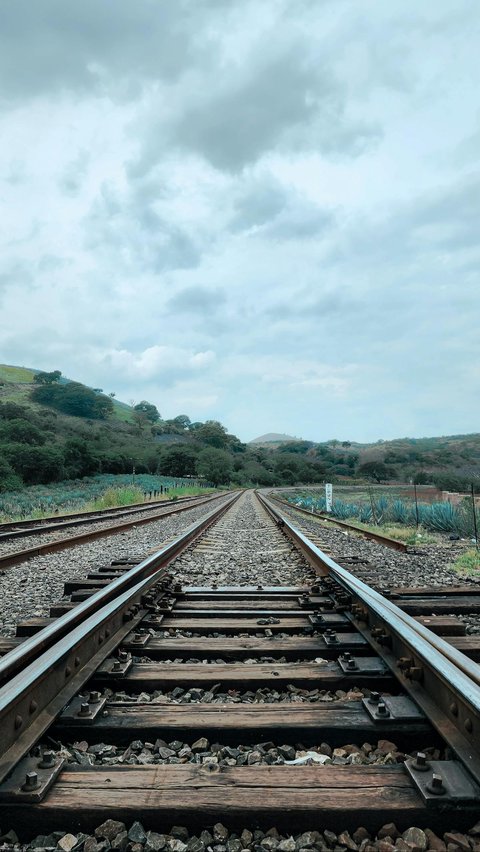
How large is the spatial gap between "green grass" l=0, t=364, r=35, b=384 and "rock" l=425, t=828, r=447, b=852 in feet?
469

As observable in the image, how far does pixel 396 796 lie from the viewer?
60.7 inches

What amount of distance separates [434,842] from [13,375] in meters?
162

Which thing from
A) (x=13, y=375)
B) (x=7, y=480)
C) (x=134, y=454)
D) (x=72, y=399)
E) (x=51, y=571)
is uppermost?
(x=13, y=375)

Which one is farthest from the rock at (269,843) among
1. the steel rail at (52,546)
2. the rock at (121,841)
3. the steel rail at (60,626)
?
the steel rail at (52,546)

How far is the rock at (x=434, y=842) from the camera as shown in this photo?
4.59 ft

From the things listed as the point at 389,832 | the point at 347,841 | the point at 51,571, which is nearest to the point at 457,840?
the point at 389,832

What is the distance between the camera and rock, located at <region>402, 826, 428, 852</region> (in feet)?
4.63

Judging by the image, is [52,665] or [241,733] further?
[52,665]

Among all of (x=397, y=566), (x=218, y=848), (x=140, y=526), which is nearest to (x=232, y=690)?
(x=218, y=848)

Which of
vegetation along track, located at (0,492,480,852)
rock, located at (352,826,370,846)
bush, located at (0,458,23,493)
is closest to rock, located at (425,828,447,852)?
vegetation along track, located at (0,492,480,852)

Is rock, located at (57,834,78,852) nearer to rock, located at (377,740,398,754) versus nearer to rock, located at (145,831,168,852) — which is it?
rock, located at (145,831,168,852)

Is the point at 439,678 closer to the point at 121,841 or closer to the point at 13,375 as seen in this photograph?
the point at 121,841

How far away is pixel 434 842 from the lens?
4.69 ft

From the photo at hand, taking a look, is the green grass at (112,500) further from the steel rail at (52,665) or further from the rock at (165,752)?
the rock at (165,752)
